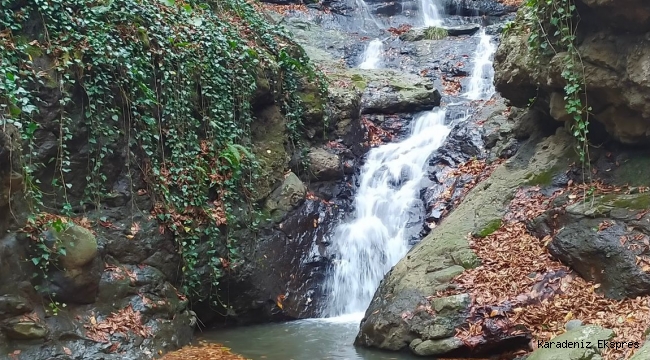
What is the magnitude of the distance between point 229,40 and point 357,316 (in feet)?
18.1

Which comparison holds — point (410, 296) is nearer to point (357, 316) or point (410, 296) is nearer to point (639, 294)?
point (357, 316)

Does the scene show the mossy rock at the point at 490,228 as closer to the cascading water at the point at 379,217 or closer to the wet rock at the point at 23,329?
the cascading water at the point at 379,217

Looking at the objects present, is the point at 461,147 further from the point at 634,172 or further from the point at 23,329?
the point at 23,329

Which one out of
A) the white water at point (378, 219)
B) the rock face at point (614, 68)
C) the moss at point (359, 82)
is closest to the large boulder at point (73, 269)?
the white water at point (378, 219)

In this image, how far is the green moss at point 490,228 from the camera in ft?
27.8

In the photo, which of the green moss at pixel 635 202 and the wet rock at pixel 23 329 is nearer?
the wet rock at pixel 23 329

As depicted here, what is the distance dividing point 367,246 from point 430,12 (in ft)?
46.6

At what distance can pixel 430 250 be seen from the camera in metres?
8.60

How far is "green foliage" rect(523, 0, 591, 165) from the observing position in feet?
25.2

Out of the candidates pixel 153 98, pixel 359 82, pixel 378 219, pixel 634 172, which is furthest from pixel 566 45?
pixel 359 82

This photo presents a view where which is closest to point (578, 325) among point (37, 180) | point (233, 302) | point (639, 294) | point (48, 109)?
point (639, 294)

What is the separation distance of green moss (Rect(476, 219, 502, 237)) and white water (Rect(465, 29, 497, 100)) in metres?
7.07

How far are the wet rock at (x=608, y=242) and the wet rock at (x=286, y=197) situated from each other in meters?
4.74

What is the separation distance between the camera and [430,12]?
2202 cm
